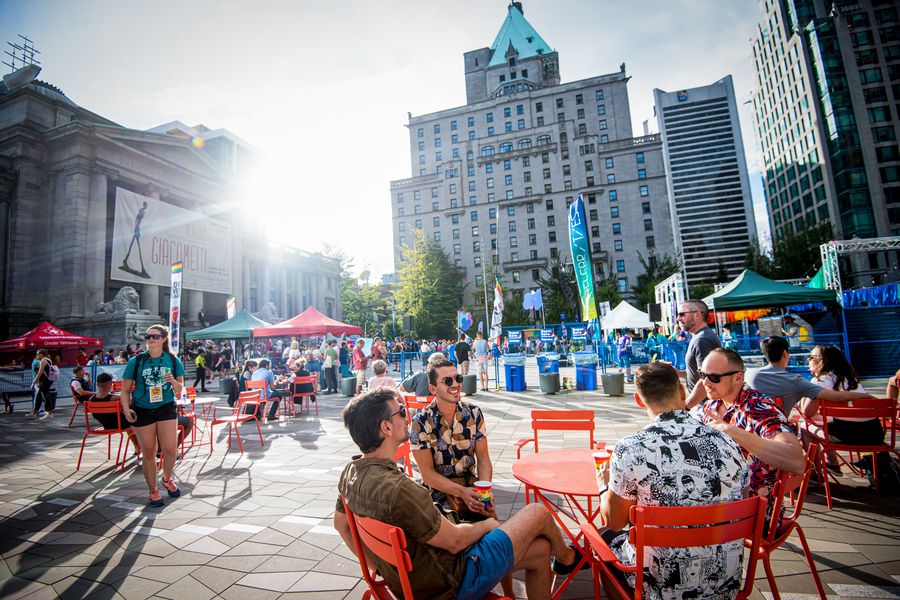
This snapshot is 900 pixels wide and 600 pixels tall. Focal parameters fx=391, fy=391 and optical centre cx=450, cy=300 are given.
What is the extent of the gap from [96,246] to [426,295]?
30872 mm

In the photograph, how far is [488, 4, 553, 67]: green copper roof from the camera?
68.4 meters

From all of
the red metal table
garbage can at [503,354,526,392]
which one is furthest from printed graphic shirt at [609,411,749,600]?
garbage can at [503,354,526,392]

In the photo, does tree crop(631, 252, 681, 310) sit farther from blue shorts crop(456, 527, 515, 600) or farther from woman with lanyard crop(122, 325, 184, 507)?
blue shorts crop(456, 527, 515, 600)

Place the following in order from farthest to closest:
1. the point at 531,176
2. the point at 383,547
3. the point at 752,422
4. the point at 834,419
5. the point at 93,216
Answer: the point at 531,176
the point at 93,216
the point at 834,419
the point at 752,422
the point at 383,547

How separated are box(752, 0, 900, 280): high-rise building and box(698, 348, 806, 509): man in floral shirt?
2252 inches

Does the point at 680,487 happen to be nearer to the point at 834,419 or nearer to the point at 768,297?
the point at 834,419

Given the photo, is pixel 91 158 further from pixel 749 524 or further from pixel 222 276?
pixel 749 524

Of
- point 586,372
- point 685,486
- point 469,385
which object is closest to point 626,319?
point 586,372

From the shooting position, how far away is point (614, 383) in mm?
10516

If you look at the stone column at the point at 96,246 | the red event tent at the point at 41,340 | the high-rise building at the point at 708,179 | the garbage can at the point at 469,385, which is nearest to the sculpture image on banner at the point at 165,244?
the stone column at the point at 96,246

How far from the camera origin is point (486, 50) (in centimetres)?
7288

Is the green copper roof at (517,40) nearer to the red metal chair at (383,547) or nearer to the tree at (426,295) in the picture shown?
the tree at (426,295)

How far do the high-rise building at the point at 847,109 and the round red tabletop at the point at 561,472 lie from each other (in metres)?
57.8

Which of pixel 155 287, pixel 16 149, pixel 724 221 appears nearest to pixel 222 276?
pixel 155 287
